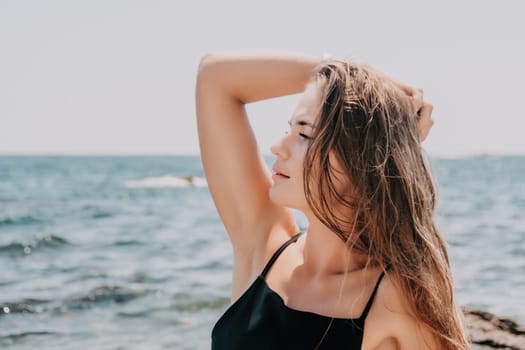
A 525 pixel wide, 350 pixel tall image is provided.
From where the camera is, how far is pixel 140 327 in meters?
7.35

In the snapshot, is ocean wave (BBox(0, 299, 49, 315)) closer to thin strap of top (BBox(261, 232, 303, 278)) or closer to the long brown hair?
thin strap of top (BBox(261, 232, 303, 278))

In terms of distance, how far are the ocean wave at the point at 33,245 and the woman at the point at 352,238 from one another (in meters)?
11.2

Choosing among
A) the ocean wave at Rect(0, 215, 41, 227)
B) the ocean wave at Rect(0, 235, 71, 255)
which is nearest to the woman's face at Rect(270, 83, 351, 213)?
the ocean wave at Rect(0, 235, 71, 255)

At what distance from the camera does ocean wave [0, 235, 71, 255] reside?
12996 millimetres

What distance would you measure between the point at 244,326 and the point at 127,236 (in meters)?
13.2

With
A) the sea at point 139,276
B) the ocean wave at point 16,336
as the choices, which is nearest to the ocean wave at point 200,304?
the sea at point 139,276

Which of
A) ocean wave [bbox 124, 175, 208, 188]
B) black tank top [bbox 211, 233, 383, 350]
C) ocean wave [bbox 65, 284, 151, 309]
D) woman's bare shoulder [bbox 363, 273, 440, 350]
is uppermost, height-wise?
woman's bare shoulder [bbox 363, 273, 440, 350]

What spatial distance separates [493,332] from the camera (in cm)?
554

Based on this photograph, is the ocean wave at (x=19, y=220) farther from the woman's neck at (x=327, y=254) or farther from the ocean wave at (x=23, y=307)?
the woman's neck at (x=327, y=254)

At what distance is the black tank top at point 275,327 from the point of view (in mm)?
2199

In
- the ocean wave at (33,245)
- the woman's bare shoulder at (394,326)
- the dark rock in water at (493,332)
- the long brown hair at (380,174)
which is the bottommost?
the ocean wave at (33,245)

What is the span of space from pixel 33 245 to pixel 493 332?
10.0m

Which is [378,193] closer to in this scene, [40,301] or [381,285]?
[381,285]

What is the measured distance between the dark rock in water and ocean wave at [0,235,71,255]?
906 centimetres
